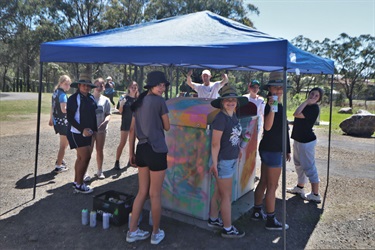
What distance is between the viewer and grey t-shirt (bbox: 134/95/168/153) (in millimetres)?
3123

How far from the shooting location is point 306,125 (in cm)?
457

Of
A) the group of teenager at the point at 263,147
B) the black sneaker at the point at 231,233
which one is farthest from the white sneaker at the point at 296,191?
the black sneaker at the point at 231,233

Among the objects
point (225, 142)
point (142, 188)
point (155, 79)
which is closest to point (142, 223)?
point (142, 188)

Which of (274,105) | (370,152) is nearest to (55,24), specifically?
(370,152)

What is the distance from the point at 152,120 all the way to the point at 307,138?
2.57 meters

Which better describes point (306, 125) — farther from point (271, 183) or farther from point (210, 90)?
point (210, 90)

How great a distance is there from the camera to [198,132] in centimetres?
378

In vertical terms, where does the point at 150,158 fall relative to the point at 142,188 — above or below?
above

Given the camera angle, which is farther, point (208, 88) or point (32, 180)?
point (208, 88)

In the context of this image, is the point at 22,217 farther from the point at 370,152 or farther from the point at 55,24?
the point at 55,24

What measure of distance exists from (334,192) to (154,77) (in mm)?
3941

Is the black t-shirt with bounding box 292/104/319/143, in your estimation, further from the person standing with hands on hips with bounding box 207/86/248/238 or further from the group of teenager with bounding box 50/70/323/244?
the person standing with hands on hips with bounding box 207/86/248/238

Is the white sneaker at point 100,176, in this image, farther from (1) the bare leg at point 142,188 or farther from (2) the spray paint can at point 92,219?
(1) the bare leg at point 142,188

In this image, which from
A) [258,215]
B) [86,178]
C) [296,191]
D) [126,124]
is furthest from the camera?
[126,124]
